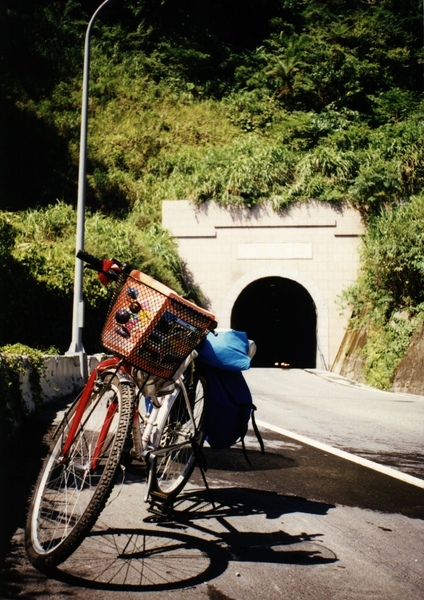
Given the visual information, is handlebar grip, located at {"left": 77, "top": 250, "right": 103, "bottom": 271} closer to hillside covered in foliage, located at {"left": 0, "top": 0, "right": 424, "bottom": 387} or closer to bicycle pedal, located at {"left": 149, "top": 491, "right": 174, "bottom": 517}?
bicycle pedal, located at {"left": 149, "top": 491, "right": 174, "bottom": 517}

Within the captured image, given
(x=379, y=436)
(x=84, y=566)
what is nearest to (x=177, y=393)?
(x=84, y=566)

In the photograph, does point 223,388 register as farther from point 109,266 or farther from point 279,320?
point 279,320

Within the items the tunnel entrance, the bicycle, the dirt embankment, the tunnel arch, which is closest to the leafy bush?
the dirt embankment

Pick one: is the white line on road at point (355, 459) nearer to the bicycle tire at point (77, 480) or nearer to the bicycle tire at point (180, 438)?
the bicycle tire at point (180, 438)

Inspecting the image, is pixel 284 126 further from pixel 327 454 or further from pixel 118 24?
pixel 327 454

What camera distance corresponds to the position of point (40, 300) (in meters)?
15.1

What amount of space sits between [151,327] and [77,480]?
Result: 94 centimetres

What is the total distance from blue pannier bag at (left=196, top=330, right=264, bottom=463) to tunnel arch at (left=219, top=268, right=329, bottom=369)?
904 inches

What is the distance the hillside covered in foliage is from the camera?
66.2ft

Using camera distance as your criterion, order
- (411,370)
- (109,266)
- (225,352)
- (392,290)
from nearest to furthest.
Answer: (109,266) < (225,352) < (411,370) < (392,290)

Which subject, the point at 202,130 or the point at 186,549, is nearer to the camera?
the point at 186,549

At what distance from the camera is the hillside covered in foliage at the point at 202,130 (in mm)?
20172

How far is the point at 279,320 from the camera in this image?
3681 cm

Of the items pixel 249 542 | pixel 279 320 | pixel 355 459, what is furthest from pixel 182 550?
pixel 279 320
